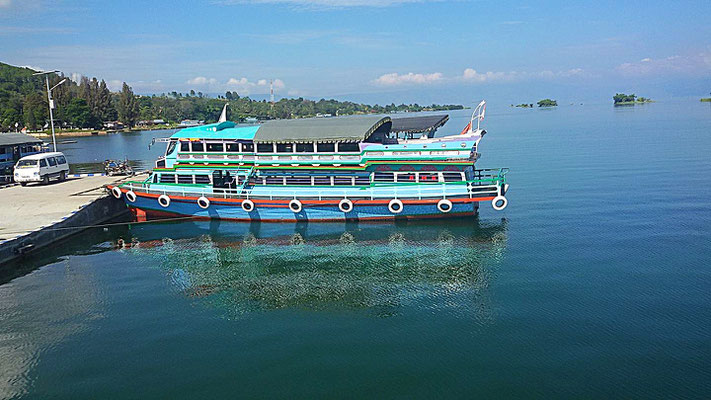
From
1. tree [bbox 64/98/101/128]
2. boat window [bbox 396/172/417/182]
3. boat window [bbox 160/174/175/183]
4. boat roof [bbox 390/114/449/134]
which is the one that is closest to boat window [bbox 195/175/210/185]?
boat window [bbox 160/174/175/183]

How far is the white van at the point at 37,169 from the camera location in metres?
34.2

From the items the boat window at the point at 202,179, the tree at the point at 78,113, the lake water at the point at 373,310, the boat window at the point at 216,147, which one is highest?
the tree at the point at 78,113

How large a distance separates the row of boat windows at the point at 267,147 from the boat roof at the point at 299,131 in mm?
446

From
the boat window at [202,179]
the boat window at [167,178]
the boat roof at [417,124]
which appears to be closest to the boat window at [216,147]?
the boat window at [202,179]

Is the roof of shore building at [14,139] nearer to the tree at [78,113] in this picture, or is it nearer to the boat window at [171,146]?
the boat window at [171,146]

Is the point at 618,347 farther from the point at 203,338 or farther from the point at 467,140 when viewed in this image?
the point at 467,140

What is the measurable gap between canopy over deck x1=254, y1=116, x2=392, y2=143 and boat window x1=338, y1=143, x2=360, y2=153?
58cm

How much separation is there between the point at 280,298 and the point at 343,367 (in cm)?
530

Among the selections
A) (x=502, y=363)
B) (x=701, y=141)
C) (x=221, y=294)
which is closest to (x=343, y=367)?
(x=502, y=363)

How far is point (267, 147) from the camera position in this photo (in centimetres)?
2994

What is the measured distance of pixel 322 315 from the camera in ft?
57.6

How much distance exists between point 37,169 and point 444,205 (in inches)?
1064

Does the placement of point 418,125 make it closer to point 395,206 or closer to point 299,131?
point 395,206

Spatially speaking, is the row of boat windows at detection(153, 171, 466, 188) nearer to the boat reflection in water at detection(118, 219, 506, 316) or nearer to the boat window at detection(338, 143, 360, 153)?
the boat window at detection(338, 143, 360, 153)
